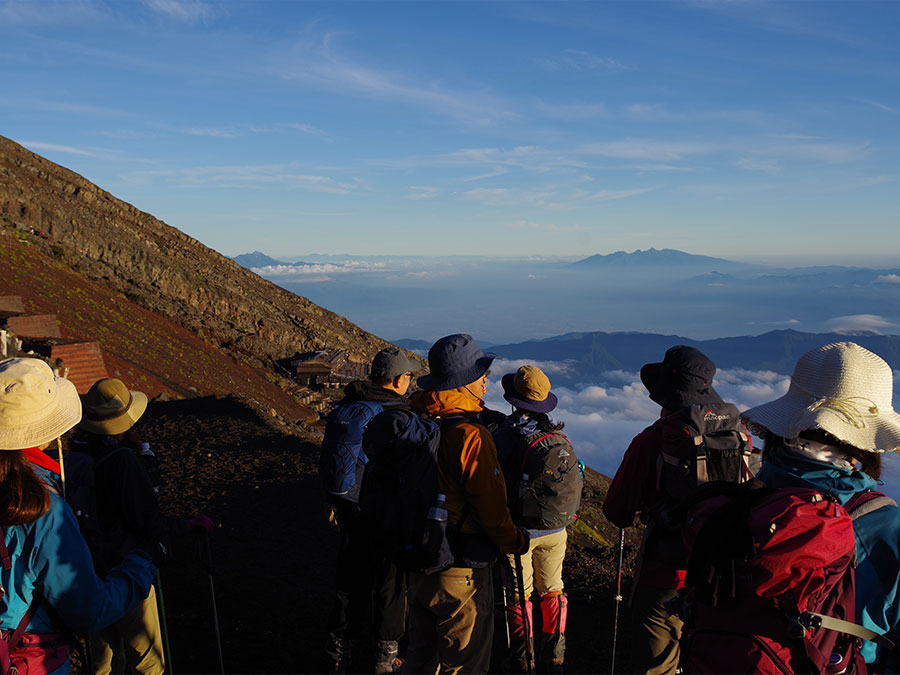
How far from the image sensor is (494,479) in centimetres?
333

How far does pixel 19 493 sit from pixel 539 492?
278 centimetres

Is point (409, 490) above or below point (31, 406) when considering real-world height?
below

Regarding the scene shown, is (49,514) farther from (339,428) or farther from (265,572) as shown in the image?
(265,572)

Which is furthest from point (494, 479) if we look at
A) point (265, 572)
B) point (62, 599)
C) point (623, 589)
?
point (623, 589)

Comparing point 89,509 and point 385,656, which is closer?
point 89,509

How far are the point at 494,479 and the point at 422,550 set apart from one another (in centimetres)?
53

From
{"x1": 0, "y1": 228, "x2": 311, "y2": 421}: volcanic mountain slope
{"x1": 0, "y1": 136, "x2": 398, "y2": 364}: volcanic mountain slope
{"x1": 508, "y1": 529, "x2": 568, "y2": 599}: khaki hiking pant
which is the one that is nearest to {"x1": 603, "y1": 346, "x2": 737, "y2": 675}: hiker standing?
{"x1": 508, "y1": 529, "x2": 568, "y2": 599}: khaki hiking pant

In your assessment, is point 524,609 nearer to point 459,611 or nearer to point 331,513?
point 459,611

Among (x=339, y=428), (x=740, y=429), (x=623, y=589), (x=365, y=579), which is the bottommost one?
(x=623, y=589)

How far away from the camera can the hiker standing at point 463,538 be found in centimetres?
334

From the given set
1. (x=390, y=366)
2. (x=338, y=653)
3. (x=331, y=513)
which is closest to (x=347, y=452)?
(x=331, y=513)

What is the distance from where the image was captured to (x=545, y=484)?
3932 millimetres

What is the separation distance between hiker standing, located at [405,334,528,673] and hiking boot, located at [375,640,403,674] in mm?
814

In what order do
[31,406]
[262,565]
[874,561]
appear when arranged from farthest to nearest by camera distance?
[262,565]
[31,406]
[874,561]
